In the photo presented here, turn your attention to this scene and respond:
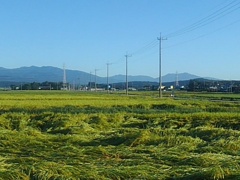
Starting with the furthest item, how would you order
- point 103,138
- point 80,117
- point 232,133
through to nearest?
point 80,117 → point 232,133 → point 103,138

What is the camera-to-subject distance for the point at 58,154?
8766mm

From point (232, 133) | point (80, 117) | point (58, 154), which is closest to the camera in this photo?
point (58, 154)

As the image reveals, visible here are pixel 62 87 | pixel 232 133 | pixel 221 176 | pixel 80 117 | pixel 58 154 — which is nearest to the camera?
pixel 221 176

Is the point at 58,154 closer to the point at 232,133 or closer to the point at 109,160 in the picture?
the point at 109,160

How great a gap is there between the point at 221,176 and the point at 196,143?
4207mm

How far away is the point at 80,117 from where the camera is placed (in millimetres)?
18172

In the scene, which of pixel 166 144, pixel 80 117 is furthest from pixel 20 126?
pixel 166 144

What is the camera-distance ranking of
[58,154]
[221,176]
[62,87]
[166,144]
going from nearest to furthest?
[221,176]
[58,154]
[166,144]
[62,87]

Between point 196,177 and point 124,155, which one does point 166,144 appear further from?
point 196,177

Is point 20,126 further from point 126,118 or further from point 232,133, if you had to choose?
point 232,133

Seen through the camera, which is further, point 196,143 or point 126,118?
point 126,118

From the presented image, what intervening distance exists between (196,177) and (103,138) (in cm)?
531

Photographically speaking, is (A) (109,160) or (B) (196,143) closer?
(A) (109,160)

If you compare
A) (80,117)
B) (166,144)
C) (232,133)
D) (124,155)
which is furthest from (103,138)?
(80,117)
